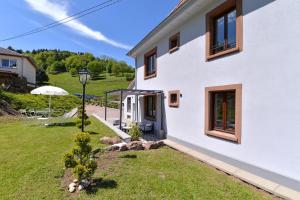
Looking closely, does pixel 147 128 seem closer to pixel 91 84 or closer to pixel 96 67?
pixel 91 84

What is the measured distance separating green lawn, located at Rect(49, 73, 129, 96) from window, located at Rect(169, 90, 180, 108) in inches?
1831

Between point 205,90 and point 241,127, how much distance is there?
7.69 ft

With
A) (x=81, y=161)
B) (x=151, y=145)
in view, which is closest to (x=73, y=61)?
(x=151, y=145)

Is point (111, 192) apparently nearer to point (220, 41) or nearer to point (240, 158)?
point (240, 158)

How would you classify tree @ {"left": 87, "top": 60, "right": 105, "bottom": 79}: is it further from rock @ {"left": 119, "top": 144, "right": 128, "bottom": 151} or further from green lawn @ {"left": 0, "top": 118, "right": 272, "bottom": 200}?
green lawn @ {"left": 0, "top": 118, "right": 272, "bottom": 200}

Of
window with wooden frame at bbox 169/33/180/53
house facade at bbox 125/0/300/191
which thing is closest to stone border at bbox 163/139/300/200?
house facade at bbox 125/0/300/191

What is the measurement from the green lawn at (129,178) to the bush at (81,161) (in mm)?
433

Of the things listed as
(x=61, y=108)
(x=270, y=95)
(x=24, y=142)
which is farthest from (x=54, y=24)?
(x=270, y=95)

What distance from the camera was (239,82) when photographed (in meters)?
7.62

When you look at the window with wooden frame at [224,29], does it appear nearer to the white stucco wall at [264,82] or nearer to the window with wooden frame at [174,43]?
the white stucco wall at [264,82]

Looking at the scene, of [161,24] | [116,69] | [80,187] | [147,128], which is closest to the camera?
[80,187]

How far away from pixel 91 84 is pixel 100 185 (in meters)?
68.8

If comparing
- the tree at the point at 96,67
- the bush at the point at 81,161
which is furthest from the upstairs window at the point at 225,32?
the tree at the point at 96,67

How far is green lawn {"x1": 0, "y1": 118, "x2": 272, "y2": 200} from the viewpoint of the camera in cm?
556
